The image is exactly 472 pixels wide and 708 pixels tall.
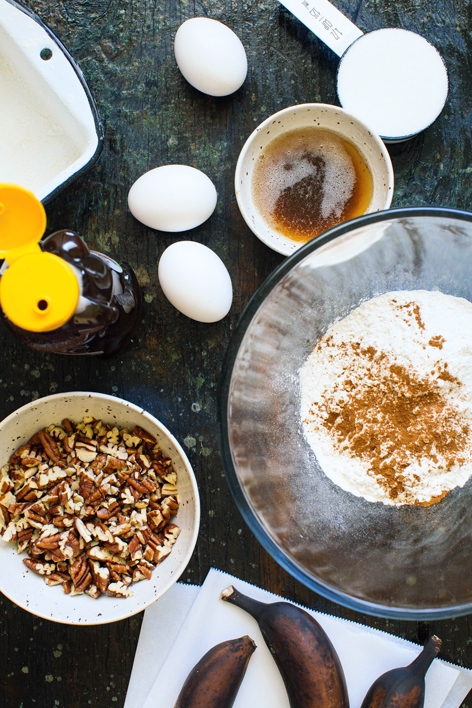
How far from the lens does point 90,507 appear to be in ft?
3.33

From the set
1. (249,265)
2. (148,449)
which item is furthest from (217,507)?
(249,265)

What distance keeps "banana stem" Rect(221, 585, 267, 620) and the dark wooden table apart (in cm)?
4

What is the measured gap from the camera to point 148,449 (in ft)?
3.42

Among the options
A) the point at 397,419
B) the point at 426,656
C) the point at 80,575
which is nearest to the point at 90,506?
the point at 80,575

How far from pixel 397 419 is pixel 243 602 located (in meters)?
0.45

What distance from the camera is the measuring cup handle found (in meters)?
1.05

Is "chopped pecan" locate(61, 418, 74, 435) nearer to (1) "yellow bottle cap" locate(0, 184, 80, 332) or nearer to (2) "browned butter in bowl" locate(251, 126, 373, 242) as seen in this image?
(1) "yellow bottle cap" locate(0, 184, 80, 332)

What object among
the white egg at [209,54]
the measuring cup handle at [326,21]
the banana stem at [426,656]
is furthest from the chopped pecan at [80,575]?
the measuring cup handle at [326,21]

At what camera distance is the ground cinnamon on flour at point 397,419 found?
92cm

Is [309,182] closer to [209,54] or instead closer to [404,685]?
[209,54]

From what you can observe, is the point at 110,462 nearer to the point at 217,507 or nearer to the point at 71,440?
the point at 71,440

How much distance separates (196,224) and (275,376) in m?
0.31

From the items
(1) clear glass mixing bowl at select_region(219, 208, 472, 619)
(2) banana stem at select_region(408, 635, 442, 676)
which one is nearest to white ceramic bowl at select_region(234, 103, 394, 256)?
(1) clear glass mixing bowl at select_region(219, 208, 472, 619)

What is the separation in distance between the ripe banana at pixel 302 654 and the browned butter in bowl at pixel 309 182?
0.68 meters
